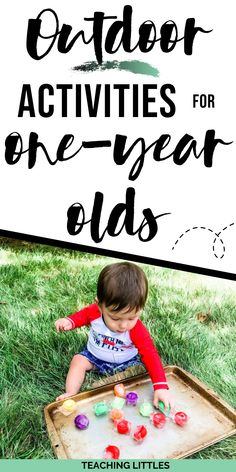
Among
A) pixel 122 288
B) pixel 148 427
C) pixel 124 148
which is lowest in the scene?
pixel 148 427

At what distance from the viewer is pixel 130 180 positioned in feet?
9.61

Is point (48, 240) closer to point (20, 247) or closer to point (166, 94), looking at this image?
point (20, 247)

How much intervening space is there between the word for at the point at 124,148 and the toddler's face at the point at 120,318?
3.90ft

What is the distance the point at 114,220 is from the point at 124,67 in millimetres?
866

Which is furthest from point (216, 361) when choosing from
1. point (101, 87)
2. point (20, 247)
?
point (20, 247)

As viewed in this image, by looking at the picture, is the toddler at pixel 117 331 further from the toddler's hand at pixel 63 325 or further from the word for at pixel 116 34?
the word for at pixel 116 34

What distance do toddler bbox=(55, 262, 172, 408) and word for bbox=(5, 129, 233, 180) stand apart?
3.49 feet

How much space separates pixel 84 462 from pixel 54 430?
0.15 meters

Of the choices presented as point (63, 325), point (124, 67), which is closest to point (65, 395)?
point (63, 325)

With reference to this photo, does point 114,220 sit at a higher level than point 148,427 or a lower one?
higher

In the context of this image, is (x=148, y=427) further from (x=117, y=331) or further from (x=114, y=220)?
(x=114, y=220)

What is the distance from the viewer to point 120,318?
5.90ft

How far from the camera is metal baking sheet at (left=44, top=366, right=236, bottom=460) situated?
1.71 metres

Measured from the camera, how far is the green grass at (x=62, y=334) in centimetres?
178
